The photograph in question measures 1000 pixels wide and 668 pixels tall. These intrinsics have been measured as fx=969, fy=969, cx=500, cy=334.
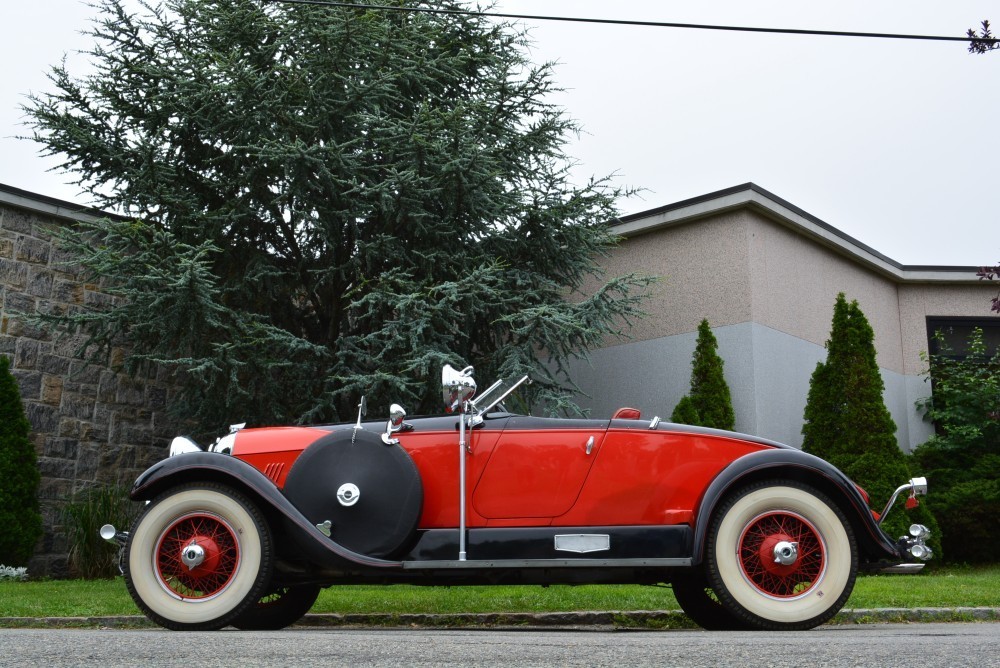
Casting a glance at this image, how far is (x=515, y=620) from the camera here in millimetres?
6352

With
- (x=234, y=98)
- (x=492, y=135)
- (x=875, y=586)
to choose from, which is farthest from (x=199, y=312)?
(x=875, y=586)

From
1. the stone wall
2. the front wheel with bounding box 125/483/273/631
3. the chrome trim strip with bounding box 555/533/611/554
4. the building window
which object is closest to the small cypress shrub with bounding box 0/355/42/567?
the stone wall

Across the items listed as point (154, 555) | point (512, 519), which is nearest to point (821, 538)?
point (512, 519)

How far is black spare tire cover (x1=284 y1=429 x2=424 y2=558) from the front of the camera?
15.6ft

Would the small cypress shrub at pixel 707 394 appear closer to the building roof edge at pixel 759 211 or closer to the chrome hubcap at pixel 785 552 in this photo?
the building roof edge at pixel 759 211

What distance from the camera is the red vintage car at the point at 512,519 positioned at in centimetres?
470

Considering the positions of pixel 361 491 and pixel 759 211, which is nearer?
pixel 361 491

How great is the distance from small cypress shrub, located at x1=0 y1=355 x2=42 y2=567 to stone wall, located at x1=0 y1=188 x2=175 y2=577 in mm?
396

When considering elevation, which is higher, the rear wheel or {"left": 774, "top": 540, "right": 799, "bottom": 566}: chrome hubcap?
{"left": 774, "top": 540, "right": 799, "bottom": 566}: chrome hubcap

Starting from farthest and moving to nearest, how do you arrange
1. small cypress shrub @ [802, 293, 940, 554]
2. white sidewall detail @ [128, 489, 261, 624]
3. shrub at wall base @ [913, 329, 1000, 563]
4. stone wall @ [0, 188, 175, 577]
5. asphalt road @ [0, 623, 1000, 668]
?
1. shrub at wall base @ [913, 329, 1000, 563]
2. stone wall @ [0, 188, 175, 577]
3. small cypress shrub @ [802, 293, 940, 554]
4. white sidewall detail @ [128, 489, 261, 624]
5. asphalt road @ [0, 623, 1000, 668]

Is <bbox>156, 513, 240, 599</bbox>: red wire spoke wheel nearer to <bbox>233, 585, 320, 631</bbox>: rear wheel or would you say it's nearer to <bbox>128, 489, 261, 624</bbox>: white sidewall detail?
<bbox>128, 489, 261, 624</bbox>: white sidewall detail

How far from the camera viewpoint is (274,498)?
471cm

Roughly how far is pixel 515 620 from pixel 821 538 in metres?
2.33

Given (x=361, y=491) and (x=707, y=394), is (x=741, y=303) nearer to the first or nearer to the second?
(x=707, y=394)
